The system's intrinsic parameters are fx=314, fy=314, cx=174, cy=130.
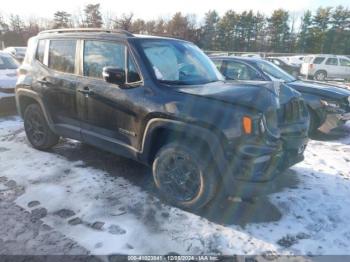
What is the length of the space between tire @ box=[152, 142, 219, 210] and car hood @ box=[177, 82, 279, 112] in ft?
1.99

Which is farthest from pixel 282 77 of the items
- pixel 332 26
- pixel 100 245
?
pixel 332 26

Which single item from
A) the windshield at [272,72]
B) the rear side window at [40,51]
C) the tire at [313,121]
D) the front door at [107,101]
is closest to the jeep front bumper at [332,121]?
the tire at [313,121]

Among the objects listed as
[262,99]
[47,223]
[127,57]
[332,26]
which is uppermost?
[332,26]

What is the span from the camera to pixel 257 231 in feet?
10.7

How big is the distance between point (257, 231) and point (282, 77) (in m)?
4.77

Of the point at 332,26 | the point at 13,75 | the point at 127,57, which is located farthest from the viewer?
the point at 332,26

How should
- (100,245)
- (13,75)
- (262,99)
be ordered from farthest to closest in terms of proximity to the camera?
(13,75), (262,99), (100,245)

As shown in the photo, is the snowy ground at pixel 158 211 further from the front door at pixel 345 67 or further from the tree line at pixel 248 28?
the tree line at pixel 248 28

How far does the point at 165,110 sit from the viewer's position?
3.43m

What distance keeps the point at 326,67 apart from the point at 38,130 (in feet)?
64.3

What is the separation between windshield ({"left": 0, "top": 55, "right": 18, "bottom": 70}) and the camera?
8198 mm

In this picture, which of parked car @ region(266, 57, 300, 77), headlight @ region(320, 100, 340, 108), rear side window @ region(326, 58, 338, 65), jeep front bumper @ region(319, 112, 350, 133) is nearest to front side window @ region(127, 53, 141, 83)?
headlight @ region(320, 100, 340, 108)

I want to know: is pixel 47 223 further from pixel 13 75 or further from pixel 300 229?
pixel 13 75

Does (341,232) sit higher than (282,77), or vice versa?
(282,77)
